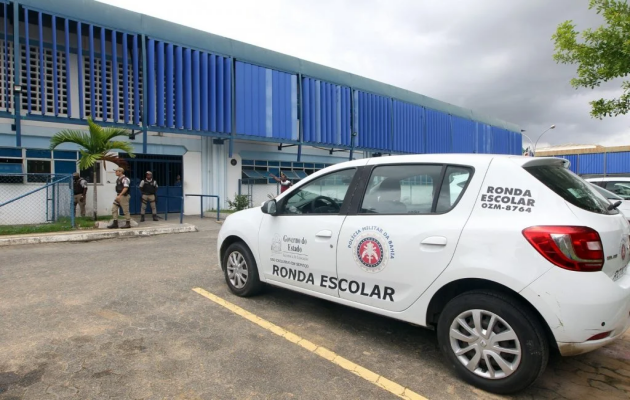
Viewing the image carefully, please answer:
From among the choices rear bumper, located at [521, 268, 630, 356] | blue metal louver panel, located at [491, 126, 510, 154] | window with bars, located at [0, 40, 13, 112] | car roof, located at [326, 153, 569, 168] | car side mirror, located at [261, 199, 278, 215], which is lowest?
rear bumper, located at [521, 268, 630, 356]

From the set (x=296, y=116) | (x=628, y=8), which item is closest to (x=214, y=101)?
(x=296, y=116)

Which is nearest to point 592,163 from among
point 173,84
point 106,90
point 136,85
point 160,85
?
point 173,84

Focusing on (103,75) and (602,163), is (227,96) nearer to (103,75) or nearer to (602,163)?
(103,75)

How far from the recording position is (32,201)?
11.8 metres

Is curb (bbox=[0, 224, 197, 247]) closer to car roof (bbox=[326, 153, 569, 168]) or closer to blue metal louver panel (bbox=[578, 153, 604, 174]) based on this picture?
car roof (bbox=[326, 153, 569, 168])

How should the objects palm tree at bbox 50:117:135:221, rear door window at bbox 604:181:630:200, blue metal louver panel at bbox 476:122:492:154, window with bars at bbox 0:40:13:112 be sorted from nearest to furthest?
rear door window at bbox 604:181:630:200 → palm tree at bbox 50:117:135:221 → window with bars at bbox 0:40:13:112 → blue metal louver panel at bbox 476:122:492:154

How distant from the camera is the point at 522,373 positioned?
8.23ft

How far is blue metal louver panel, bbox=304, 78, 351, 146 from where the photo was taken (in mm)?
18859

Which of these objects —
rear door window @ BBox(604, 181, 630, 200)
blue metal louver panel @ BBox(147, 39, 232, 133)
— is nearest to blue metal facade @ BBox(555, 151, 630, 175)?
rear door window @ BBox(604, 181, 630, 200)

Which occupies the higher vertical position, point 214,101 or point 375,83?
point 375,83

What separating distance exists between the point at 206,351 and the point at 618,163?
5427 cm

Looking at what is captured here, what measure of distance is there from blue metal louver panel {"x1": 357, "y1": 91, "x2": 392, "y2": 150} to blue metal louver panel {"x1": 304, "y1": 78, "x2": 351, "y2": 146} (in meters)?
1.02

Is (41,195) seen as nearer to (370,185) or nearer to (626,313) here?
(370,185)

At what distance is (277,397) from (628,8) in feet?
31.0
